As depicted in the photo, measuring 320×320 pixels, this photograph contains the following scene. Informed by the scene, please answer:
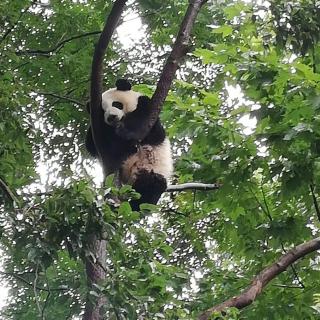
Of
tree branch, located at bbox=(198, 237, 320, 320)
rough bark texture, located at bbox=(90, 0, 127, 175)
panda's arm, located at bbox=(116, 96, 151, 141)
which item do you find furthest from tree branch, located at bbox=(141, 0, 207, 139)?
tree branch, located at bbox=(198, 237, 320, 320)

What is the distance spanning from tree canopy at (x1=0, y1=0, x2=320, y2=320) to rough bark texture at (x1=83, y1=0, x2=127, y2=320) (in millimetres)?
50

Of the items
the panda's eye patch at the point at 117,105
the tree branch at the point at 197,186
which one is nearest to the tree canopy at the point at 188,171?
the tree branch at the point at 197,186

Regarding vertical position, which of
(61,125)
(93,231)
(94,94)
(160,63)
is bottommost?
(93,231)

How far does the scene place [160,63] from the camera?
9.16 metres

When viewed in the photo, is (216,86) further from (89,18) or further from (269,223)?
(89,18)

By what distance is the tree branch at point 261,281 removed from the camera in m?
4.20

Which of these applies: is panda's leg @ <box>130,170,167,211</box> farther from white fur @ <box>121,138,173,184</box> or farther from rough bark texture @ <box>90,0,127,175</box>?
rough bark texture @ <box>90,0,127,175</box>

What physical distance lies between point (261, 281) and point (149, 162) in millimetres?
1957

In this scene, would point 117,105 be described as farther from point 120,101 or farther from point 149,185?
point 149,185

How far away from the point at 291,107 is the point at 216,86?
97 centimetres

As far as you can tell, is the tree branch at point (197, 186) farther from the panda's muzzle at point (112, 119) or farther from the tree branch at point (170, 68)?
the panda's muzzle at point (112, 119)

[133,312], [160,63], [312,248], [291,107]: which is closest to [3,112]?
[133,312]

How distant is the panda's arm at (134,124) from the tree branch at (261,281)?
1317mm

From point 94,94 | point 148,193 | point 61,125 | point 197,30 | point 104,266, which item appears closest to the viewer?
point 104,266
